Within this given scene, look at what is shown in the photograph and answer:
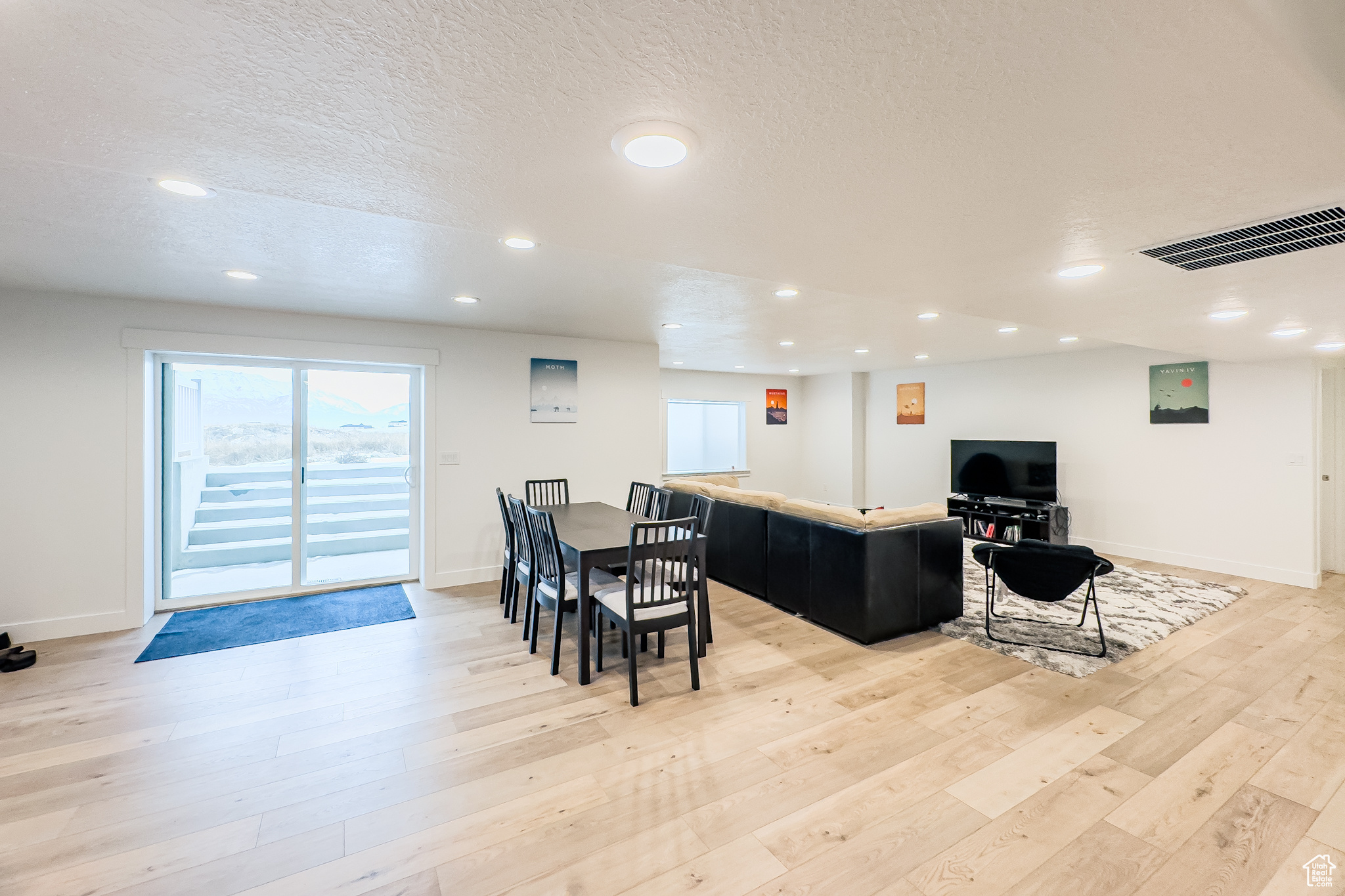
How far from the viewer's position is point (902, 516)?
3.94 m

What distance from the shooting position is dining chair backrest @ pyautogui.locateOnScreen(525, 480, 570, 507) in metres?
5.42

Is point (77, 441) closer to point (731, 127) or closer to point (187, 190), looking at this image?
point (187, 190)

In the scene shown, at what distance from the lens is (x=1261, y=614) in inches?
175

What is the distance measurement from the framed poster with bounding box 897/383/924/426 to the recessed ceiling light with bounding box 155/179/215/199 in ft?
28.0

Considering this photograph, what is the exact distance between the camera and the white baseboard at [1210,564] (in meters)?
5.26

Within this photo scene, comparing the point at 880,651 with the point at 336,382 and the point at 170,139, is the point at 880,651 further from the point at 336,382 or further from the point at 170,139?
the point at 336,382

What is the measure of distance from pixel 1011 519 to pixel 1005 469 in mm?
743

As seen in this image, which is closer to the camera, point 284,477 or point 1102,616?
point 1102,616

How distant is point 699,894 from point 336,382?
487 centimetres

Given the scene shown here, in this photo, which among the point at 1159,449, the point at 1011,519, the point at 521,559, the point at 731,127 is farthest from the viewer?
the point at 1011,519

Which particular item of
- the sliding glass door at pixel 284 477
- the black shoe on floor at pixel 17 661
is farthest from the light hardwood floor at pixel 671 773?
the sliding glass door at pixel 284 477

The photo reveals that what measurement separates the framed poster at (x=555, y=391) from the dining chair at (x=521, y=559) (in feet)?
4.54

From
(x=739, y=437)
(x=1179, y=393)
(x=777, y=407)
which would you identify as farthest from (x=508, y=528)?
(x=1179, y=393)

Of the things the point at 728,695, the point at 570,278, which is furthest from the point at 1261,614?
the point at 570,278
